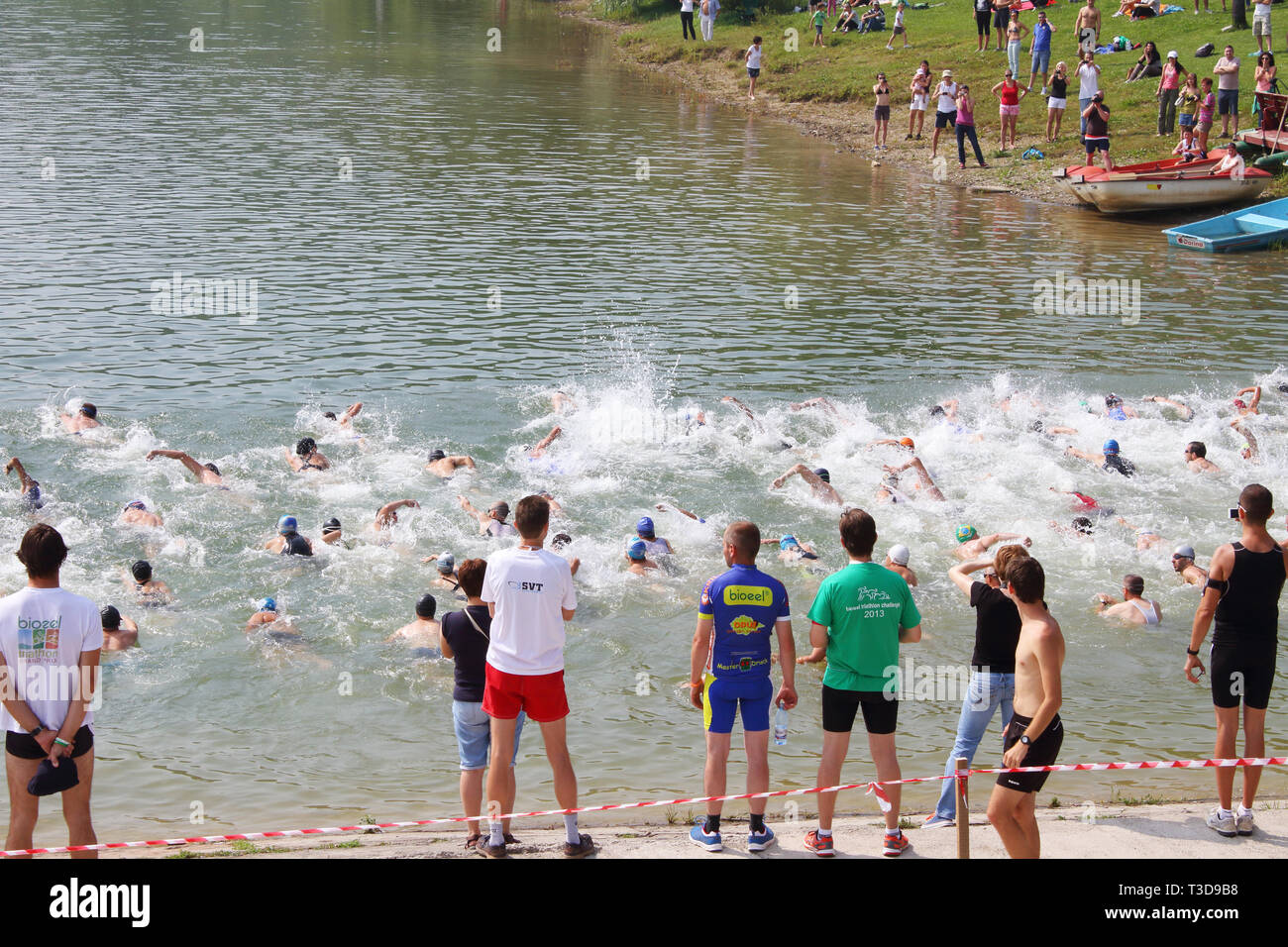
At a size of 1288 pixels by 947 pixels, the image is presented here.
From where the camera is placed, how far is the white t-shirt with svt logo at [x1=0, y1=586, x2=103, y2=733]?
23.3 ft

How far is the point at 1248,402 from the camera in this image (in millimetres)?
20078

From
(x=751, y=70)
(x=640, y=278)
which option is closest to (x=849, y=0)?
(x=751, y=70)

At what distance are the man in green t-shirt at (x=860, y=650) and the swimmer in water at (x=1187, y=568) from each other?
776 cm

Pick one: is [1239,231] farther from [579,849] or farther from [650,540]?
[579,849]

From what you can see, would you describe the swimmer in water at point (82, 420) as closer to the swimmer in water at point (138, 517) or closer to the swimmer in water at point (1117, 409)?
the swimmer in water at point (138, 517)

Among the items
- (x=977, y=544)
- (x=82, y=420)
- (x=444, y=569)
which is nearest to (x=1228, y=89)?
(x=977, y=544)

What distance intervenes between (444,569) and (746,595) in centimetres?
642

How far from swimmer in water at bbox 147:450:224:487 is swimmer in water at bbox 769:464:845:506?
769 centimetres

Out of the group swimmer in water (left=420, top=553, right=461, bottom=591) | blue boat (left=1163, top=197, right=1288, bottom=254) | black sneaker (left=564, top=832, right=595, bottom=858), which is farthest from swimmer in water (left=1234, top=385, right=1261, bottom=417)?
black sneaker (left=564, top=832, right=595, bottom=858)

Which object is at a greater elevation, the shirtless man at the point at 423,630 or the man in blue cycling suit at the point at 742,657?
the man in blue cycling suit at the point at 742,657

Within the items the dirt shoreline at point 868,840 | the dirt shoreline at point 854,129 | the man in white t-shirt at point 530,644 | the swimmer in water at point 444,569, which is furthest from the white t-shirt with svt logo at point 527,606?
the dirt shoreline at point 854,129

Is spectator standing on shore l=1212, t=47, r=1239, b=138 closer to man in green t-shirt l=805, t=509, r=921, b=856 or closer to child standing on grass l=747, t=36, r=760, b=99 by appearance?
child standing on grass l=747, t=36, r=760, b=99

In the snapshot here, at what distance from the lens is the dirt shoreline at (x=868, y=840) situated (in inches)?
319
